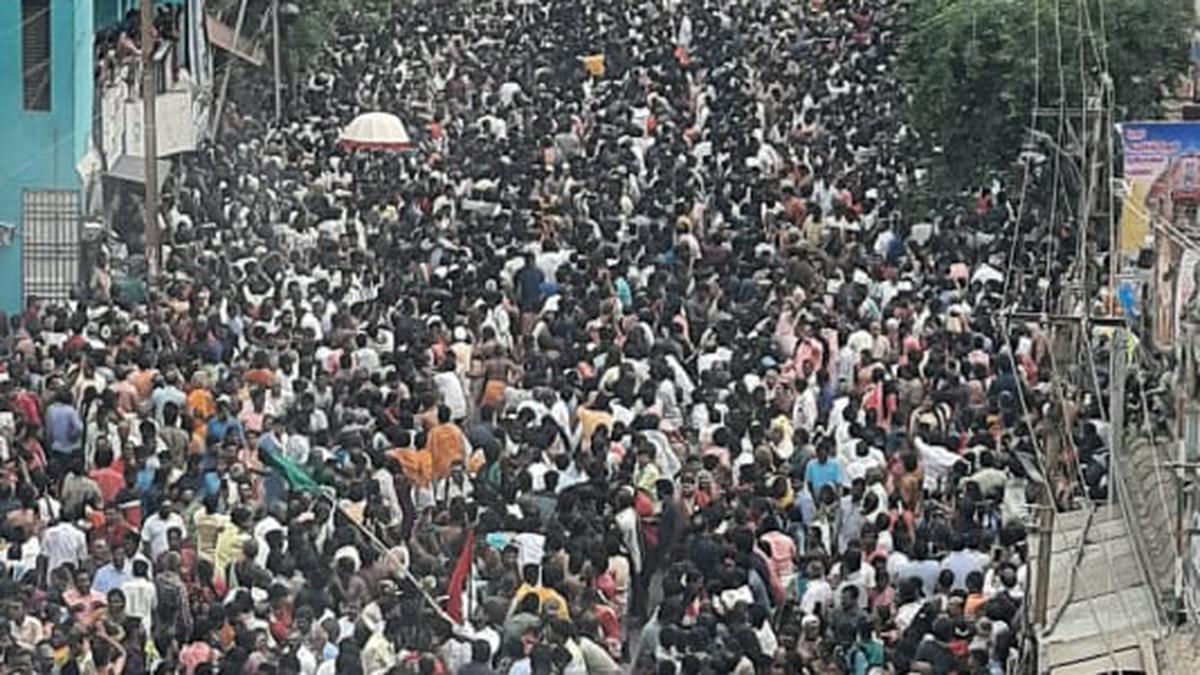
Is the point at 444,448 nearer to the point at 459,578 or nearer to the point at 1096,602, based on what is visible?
the point at 459,578

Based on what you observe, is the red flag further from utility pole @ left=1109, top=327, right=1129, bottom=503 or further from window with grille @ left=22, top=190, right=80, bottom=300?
window with grille @ left=22, top=190, right=80, bottom=300

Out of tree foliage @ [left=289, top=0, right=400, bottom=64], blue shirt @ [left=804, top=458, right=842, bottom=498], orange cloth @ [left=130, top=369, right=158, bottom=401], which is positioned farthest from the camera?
tree foliage @ [left=289, top=0, right=400, bottom=64]

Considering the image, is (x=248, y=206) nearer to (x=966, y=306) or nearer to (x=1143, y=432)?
(x=966, y=306)

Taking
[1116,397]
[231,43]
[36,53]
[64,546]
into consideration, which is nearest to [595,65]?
[231,43]

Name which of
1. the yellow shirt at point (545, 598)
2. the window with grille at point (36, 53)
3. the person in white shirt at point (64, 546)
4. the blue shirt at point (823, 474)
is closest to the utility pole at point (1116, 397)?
the blue shirt at point (823, 474)

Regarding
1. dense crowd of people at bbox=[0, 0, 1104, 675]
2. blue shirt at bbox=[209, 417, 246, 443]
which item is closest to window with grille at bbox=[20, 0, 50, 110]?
dense crowd of people at bbox=[0, 0, 1104, 675]

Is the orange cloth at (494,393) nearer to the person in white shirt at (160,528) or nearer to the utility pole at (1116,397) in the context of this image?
the utility pole at (1116,397)

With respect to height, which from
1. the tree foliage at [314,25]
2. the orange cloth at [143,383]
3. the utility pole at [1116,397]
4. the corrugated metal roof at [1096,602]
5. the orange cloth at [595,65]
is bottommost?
the corrugated metal roof at [1096,602]
